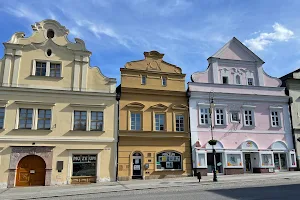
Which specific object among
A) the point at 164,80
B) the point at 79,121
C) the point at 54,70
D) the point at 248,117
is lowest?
the point at 79,121

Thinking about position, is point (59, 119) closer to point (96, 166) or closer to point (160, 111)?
point (96, 166)

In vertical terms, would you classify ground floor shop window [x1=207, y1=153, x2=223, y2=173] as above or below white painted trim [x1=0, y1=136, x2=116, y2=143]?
below

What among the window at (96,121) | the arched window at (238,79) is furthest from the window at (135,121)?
the arched window at (238,79)

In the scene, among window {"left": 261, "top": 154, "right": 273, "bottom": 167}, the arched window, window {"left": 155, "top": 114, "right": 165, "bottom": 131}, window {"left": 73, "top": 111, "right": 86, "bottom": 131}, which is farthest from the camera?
the arched window

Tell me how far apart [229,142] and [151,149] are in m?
7.57

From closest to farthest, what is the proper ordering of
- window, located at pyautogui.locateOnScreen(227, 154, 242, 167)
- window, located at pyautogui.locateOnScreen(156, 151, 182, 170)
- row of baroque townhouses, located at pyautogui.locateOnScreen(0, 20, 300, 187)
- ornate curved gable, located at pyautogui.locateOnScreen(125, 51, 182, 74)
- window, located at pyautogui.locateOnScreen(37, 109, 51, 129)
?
1. row of baroque townhouses, located at pyautogui.locateOnScreen(0, 20, 300, 187)
2. window, located at pyautogui.locateOnScreen(37, 109, 51, 129)
3. window, located at pyautogui.locateOnScreen(156, 151, 182, 170)
4. ornate curved gable, located at pyautogui.locateOnScreen(125, 51, 182, 74)
5. window, located at pyautogui.locateOnScreen(227, 154, 242, 167)

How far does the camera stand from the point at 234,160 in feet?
81.0

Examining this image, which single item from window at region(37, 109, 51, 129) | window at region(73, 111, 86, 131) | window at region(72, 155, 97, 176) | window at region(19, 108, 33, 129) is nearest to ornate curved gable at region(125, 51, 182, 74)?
window at region(73, 111, 86, 131)

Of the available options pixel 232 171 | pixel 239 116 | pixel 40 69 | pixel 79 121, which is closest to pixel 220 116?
pixel 239 116

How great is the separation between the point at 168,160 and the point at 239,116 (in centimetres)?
830

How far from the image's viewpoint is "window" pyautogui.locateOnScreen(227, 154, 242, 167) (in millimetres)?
24516

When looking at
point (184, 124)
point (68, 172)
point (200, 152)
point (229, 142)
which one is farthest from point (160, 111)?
point (68, 172)

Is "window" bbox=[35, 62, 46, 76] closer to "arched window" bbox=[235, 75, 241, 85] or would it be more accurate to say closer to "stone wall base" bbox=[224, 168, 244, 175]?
"stone wall base" bbox=[224, 168, 244, 175]

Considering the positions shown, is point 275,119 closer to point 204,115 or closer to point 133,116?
point 204,115
